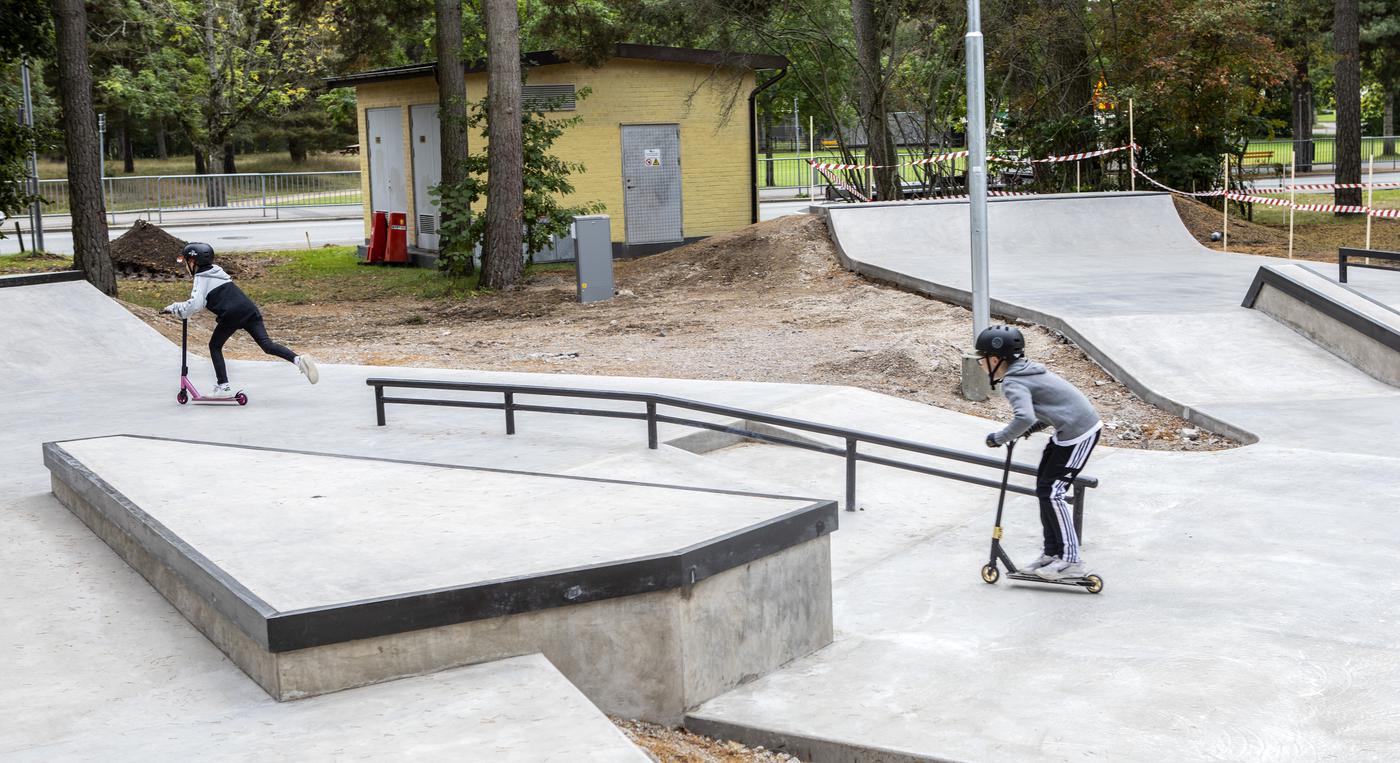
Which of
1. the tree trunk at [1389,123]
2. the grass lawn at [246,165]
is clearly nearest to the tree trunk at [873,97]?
the tree trunk at [1389,123]

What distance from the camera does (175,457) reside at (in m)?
7.58

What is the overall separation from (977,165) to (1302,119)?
1846 inches

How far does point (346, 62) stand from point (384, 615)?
23.3 m

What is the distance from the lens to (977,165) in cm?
1209

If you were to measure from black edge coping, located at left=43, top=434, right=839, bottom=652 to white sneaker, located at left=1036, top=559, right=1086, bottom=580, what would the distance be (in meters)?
1.70

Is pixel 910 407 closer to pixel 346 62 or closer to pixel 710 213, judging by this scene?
pixel 710 213

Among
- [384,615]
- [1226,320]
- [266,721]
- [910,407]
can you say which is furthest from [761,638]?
[1226,320]

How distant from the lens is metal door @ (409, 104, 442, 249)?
25.4m

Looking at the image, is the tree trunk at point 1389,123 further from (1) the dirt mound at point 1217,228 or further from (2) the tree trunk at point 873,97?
(2) the tree trunk at point 873,97

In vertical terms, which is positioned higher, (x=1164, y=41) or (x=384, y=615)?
(x=1164, y=41)

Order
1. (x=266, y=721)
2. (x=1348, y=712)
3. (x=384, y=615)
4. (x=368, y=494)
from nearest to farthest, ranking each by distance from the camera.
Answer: (x=266, y=721)
(x=384, y=615)
(x=1348, y=712)
(x=368, y=494)

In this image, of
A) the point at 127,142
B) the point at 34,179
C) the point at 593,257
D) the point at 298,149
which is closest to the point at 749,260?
the point at 593,257

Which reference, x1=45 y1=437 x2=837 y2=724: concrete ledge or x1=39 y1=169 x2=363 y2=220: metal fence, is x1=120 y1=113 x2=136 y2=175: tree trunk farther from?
x1=45 y1=437 x2=837 y2=724: concrete ledge

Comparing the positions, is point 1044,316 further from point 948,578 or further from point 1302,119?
point 1302,119
